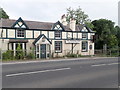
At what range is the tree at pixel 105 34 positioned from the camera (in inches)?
1614

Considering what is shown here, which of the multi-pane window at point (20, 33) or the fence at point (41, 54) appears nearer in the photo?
the fence at point (41, 54)

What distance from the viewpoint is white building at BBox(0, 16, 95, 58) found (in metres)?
25.3

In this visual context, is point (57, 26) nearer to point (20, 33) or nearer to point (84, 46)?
point (20, 33)

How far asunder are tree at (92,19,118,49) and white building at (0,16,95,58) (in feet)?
25.2

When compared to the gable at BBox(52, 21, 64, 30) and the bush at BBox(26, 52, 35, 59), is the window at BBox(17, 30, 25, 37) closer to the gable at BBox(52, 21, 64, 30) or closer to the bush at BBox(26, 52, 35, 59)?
the bush at BBox(26, 52, 35, 59)

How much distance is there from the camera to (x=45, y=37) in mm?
27594

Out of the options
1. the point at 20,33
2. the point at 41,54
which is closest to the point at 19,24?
the point at 20,33

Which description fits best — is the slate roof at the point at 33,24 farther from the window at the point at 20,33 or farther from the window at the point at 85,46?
the window at the point at 85,46

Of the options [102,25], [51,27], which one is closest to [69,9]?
[102,25]

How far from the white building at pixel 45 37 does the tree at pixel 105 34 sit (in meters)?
7.70

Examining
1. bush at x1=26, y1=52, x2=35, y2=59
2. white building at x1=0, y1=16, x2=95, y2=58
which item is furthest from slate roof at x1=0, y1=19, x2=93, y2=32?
bush at x1=26, y1=52, x2=35, y2=59

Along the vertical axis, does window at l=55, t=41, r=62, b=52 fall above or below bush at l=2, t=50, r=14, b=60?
above

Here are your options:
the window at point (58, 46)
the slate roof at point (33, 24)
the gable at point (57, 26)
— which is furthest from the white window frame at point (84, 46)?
the gable at point (57, 26)

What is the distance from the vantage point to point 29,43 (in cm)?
2703
